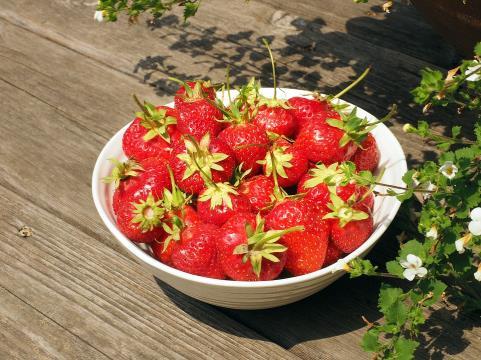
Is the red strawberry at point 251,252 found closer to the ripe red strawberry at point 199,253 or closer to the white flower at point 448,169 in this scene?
the ripe red strawberry at point 199,253

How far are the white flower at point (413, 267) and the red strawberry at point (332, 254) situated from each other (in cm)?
22

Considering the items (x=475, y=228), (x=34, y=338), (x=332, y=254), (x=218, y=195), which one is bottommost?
(x=34, y=338)

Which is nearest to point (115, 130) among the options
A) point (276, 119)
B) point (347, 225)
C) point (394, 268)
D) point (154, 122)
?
point (154, 122)

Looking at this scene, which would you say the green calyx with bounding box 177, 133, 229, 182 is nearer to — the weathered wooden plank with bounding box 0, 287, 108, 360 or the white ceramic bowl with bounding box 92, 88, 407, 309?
the white ceramic bowl with bounding box 92, 88, 407, 309

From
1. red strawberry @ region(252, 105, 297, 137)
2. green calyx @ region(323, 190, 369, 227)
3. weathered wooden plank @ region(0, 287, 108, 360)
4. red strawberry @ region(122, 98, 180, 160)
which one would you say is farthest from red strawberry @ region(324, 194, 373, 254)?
weathered wooden plank @ region(0, 287, 108, 360)

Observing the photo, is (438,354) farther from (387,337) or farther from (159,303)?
(159,303)

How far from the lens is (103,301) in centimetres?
140

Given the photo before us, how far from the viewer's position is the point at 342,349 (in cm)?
125

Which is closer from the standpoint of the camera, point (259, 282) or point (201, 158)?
point (259, 282)

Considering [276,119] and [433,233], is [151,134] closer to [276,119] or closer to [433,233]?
[276,119]

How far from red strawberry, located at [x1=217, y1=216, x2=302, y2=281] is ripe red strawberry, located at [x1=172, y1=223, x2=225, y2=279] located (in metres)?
0.03

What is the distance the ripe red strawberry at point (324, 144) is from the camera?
1.26m

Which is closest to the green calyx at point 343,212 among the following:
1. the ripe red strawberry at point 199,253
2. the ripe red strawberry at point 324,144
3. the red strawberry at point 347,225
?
the red strawberry at point 347,225

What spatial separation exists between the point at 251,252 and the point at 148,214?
22 centimetres
